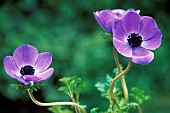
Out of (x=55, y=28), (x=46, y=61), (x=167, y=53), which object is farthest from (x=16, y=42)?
(x=46, y=61)

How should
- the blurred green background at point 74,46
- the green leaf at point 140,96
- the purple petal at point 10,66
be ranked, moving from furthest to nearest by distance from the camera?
the blurred green background at point 74,46 < the green leaf at point 140,96 < the purple petal at point 10,66

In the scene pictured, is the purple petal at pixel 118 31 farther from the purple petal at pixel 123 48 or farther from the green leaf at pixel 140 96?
the green leaf at pixel 140 96

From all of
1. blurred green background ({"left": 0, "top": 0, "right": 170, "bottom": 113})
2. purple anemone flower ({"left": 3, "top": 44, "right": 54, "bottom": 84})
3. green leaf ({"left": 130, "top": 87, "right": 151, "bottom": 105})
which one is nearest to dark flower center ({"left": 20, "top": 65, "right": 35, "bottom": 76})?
purple anemone flower ({"left": 3, "top": 44, "right": 54, "bottom": 84})

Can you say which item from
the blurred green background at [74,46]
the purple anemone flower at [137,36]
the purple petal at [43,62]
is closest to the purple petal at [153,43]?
the purple anemone flower at [137,36]

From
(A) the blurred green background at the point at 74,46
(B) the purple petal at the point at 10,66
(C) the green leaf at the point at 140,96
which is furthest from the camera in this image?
(A) the blurred green background at the point at 74,46

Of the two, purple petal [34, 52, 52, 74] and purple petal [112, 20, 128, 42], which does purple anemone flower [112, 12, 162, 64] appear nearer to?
purple petal [112, 20, 128, 42]

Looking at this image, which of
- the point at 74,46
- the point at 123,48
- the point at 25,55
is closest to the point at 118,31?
the point at 123,48
